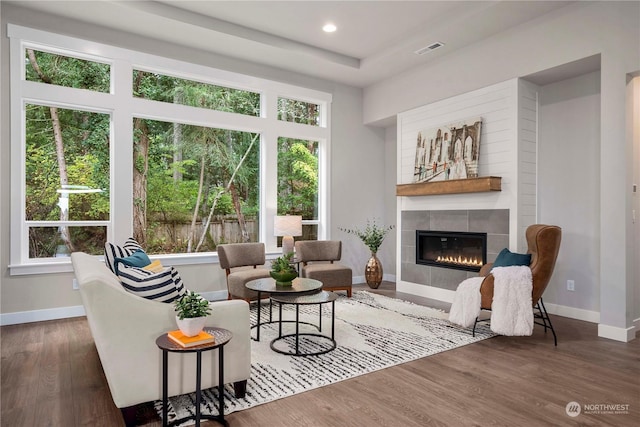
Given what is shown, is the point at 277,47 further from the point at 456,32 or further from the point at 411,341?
the point at 411,341

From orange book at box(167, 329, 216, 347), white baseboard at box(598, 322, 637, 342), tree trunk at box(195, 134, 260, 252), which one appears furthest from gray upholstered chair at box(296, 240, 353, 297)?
orange book at box(167, 329, 216, 347)

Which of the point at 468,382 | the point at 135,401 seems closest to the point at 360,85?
the point at 468,382

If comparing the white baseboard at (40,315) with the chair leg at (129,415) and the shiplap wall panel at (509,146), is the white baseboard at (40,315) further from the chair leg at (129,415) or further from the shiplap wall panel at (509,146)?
the shiplap wall panel at (509,146)

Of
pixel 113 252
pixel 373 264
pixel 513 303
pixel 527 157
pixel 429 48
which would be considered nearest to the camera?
pixel 113 252

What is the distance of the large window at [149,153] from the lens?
4.35 meters

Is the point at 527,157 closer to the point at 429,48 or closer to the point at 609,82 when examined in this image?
the point at 609,82

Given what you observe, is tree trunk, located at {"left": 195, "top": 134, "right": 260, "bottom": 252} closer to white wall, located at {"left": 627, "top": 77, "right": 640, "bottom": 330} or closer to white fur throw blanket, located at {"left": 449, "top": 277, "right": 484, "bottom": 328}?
white fur throw blanket, located at {"left": 449, "top": 277, "right": 484, "bottom": 328}

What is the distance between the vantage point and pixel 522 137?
458cm

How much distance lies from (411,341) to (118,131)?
157 inches

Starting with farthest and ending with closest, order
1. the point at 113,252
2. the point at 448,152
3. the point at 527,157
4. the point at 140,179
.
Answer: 1. the point at 448,152
2. the point at 140,179
3. the point at 527,157
4. the point at 113,252

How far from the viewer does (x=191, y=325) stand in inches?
79.9

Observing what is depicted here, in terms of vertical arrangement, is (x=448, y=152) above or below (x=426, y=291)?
above

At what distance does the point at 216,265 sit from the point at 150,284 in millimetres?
3200

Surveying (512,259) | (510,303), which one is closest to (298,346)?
(510,303)
